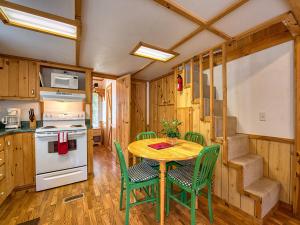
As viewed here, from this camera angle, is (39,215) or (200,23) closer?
(200,23)

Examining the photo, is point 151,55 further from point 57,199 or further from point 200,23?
point 57,199

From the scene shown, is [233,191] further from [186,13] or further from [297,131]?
[186,13]

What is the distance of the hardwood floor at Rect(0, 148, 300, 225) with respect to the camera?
5.57 feet

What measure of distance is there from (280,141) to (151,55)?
7.59 feet

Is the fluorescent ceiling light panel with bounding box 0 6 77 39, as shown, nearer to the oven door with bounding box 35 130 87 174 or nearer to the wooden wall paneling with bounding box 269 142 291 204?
the oven door with bounding box 35 130 87 174

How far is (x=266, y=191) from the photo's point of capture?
5.73 ft

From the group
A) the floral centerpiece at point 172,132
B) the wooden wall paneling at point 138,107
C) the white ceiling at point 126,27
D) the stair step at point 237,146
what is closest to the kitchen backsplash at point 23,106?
the white ceiling at point 126,27

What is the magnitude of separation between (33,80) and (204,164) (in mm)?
3184

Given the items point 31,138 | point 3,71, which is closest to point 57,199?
point 31,138

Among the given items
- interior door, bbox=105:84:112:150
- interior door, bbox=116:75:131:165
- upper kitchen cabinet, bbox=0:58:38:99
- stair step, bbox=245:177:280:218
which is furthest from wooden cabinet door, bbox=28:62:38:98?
stair step, bbox=245:177:280:218

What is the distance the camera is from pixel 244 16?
4.82 ft

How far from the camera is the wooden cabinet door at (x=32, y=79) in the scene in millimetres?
2560

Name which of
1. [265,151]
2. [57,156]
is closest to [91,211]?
Answer: [57,156]

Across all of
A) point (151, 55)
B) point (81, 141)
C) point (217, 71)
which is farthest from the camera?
point (217, 71)
